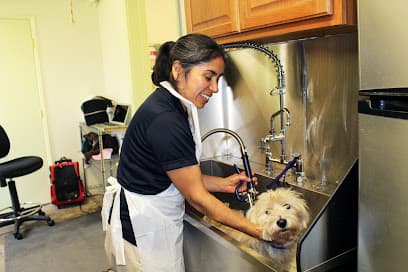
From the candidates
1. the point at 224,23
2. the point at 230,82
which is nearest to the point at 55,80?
the point at 230,82

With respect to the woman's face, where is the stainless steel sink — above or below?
below

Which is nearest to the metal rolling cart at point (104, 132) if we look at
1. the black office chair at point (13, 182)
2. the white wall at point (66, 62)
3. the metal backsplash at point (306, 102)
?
the white wall at point (66, 62)

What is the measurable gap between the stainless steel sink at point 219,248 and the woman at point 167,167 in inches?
1.9

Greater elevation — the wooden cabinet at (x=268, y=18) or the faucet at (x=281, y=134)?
the wooden cabinet at (x=268, y=18)

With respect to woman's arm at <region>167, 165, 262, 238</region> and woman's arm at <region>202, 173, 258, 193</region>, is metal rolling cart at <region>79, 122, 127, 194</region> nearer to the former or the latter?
woman's arm at <region>202, 173, 258, 193</region>

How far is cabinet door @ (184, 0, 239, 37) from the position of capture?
4.66 feet

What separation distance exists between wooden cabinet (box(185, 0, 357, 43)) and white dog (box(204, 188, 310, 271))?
0.62 metres

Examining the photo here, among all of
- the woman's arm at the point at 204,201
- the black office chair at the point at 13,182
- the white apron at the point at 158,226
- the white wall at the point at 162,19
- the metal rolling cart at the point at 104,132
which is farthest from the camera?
the metal rolling cart at the point at 104,132

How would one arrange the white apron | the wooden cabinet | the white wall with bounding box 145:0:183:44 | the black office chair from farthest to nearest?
the black office chair < the white wall with bounding box 145:0:183:44 < the white apron < the wooden cabinet

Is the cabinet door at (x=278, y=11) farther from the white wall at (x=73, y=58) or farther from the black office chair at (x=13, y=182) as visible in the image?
the black office chair at (x=13, y=182)

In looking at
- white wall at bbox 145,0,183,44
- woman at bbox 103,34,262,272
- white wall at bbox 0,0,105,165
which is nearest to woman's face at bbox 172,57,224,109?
woman at bbox 103,34,262,272

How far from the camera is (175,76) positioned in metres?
1.27

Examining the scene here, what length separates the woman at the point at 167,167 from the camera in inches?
45.6

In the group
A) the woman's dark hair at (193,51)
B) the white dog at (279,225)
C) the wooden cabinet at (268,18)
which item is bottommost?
the white dog at (279,225)
